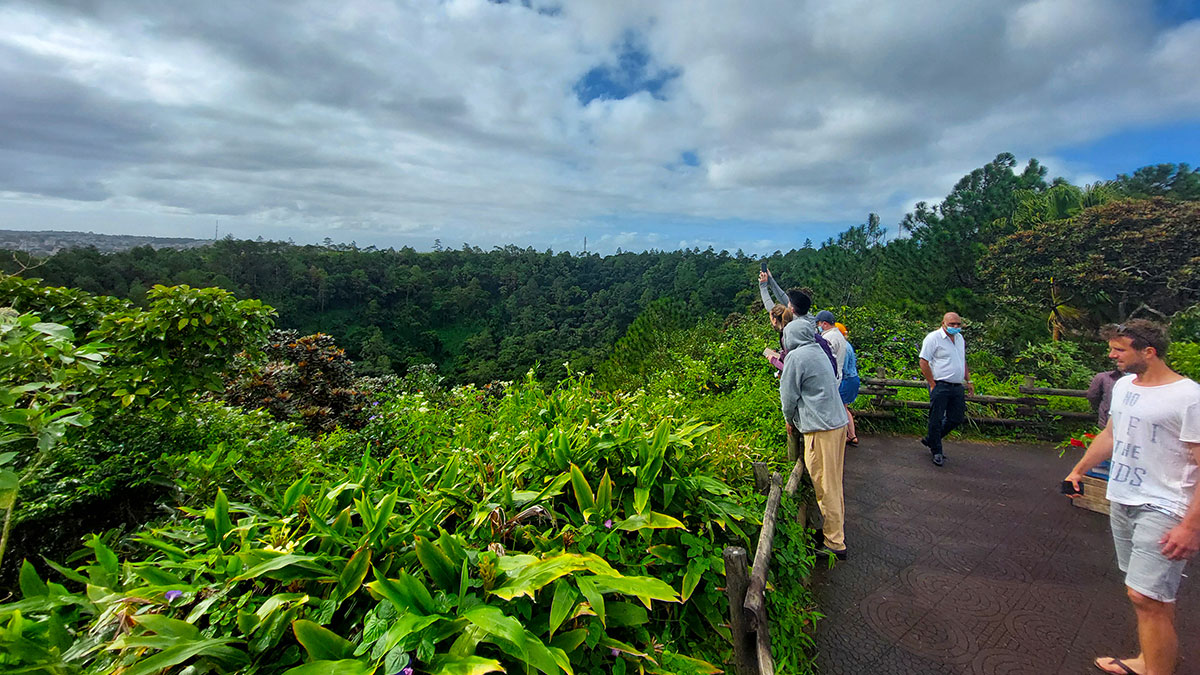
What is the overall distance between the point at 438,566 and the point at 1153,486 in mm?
2506

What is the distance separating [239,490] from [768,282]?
3.76 metres

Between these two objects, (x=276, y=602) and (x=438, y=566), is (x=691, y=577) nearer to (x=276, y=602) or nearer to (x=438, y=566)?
(x=438, y=566)

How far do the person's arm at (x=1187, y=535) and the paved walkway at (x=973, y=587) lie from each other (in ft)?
2.19

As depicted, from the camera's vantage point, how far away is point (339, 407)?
241 inches

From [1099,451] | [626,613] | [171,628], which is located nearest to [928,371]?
[1099,451]

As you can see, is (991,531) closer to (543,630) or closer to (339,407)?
(543,630)

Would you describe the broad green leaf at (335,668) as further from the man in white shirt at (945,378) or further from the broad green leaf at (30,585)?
the man in white shirt at (945,378)

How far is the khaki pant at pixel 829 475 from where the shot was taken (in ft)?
9.00

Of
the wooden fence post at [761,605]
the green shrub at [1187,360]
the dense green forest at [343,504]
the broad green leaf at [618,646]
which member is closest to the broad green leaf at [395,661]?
the dense green forest at [343,504]

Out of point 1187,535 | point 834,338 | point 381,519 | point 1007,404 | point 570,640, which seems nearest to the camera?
point 570,640

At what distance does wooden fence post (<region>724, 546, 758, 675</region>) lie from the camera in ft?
5.26

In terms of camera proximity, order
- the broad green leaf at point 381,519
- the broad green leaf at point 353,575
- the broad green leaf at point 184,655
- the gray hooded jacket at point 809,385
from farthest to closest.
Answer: the gray hooded jacket at point 809,385
the broad green leaf at point 381,519
the broad green leaf at point 353,575
the broad green leaf at point 184,655

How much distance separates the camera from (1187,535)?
1.70m

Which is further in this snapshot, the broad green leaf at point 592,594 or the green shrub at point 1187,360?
the green shrub at point 1187,360
